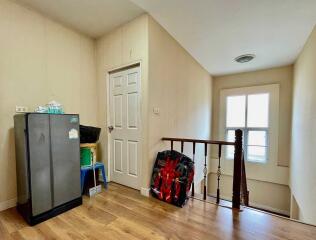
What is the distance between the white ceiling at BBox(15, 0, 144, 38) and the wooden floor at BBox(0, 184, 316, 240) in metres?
2.61

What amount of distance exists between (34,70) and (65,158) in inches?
51.2

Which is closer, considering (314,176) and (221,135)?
(314,176)

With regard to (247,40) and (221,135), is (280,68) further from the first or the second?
(221,135)

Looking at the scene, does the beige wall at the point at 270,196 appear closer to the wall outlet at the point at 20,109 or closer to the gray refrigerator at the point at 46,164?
the gray refrigerator at the point at 46,164

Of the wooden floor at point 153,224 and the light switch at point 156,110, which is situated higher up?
the light switch at point 156,110

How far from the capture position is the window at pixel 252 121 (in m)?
4.24

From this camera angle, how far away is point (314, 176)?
7.31ft

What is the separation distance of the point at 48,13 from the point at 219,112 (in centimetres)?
443

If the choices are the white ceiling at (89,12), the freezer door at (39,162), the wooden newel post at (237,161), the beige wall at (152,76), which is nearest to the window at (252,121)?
the beige wall at (152,76)

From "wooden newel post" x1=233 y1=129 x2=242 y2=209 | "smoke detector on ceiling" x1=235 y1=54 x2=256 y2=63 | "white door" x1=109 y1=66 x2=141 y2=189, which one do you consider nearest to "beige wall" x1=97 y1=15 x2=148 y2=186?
"white door" x1=109 y1=66 x2=141 y2=189

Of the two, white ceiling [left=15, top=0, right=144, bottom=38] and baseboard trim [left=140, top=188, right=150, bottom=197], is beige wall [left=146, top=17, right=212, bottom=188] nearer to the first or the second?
baseboard trim [left=140, top=188, right=150, bottom=197]

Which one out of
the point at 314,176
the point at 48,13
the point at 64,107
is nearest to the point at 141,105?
the point at 64,107

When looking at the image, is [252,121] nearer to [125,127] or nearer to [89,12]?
[125,127]

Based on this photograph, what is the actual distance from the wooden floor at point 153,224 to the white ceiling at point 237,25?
2545mm
